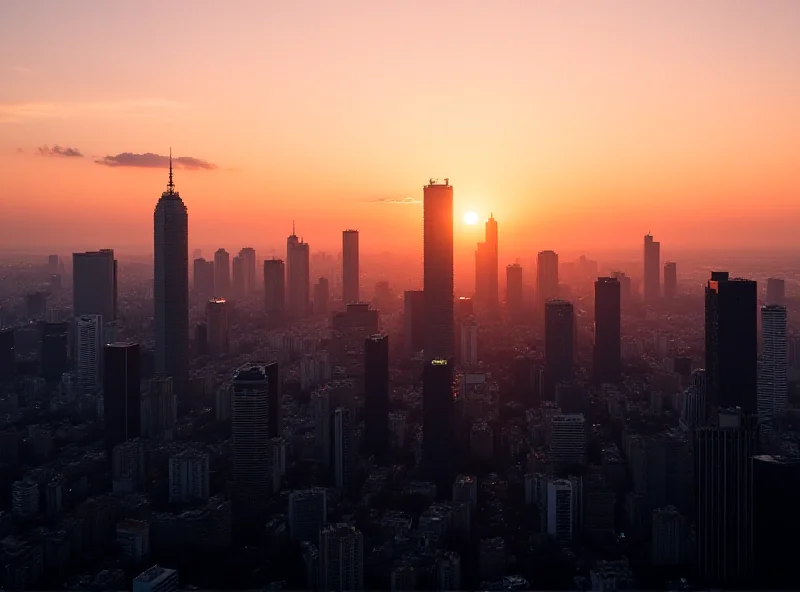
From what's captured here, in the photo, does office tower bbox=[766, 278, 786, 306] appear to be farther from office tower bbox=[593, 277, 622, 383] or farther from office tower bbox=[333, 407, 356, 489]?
office tower bbox=[333, 407, 356, 489]

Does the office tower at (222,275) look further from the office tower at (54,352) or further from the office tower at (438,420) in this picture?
the office tower at (438,420)

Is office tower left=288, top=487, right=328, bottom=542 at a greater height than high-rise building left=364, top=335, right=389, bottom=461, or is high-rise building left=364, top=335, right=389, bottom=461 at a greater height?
high-rise building left=364, top=335, right=389, bottom=461

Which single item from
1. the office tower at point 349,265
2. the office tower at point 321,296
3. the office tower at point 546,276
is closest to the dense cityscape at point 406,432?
the office tower at point 546,276

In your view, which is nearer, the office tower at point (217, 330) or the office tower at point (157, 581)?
the office tower at point (157, 581)

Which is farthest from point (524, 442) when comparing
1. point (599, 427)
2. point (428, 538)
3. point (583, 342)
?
point (583, 342)

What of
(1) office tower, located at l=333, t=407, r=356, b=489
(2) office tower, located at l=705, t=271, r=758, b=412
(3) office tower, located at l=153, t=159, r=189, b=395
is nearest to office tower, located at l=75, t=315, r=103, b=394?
(3) office tower, located at l=153, t=159, r=189, b=395

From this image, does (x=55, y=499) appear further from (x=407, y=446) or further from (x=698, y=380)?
(x=698, y=380)
